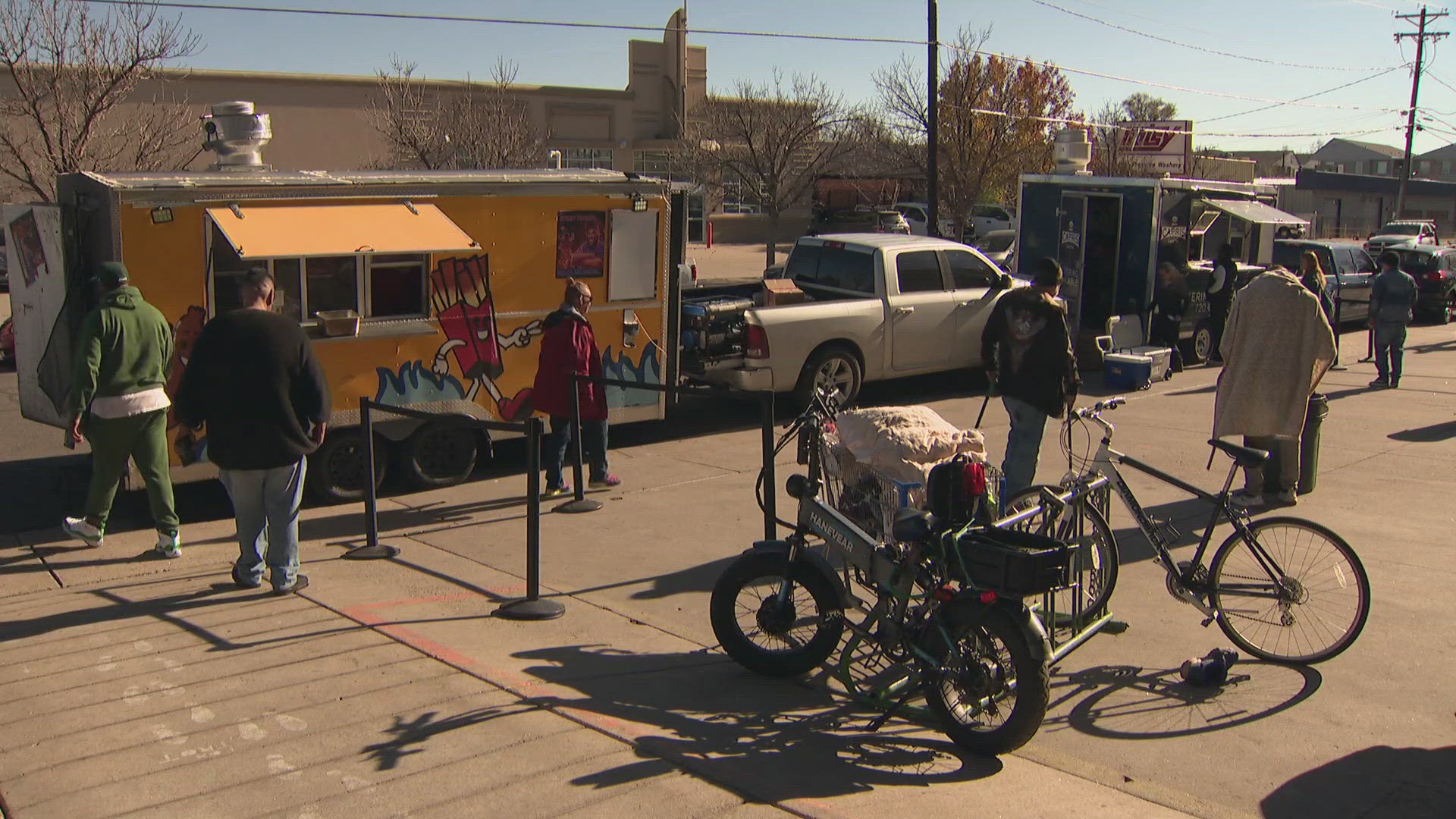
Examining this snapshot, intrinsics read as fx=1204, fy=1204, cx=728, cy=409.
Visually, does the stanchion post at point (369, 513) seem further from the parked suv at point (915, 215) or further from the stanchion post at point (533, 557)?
the parked suv at point (915, 215)

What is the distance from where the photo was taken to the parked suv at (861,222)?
39688 mm

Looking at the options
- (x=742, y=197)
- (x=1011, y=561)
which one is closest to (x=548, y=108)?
(x=742, y=197)

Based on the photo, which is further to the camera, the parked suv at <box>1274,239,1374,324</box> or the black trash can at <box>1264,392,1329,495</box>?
the parked suv at <box>1274,239,1374,324</box>

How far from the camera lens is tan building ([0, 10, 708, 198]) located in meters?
36.3

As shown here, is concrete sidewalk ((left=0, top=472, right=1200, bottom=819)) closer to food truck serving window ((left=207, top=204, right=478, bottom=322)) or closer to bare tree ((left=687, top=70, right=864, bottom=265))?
food truck serving window ((left=207, top=204, right=478, bottom=322))

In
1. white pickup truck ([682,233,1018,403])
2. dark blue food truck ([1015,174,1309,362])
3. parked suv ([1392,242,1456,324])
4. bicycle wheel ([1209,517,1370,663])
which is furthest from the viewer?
parked suv ([1392,242,1456,324])

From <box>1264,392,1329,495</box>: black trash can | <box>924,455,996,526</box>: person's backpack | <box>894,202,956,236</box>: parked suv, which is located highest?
<box>894,202,956,236</box>: parked suv

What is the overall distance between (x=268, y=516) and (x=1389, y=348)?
13.0m

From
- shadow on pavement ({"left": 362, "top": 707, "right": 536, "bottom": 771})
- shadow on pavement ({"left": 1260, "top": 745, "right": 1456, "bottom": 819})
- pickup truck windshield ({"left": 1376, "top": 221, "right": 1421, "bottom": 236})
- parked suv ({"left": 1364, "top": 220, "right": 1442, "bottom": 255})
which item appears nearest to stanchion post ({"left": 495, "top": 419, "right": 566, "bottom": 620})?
shadow on pavement ({"left": 362, "top": 707, "right": 536, "bottom": 771})

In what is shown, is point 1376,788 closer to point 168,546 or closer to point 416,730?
point 416,730

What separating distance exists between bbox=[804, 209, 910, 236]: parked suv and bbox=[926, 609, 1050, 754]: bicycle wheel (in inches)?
1314

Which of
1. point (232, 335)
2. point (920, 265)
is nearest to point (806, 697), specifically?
point (232, 335)

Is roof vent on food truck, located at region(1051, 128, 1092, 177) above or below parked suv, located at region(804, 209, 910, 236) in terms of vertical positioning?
above

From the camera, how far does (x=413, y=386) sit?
30.7ft
